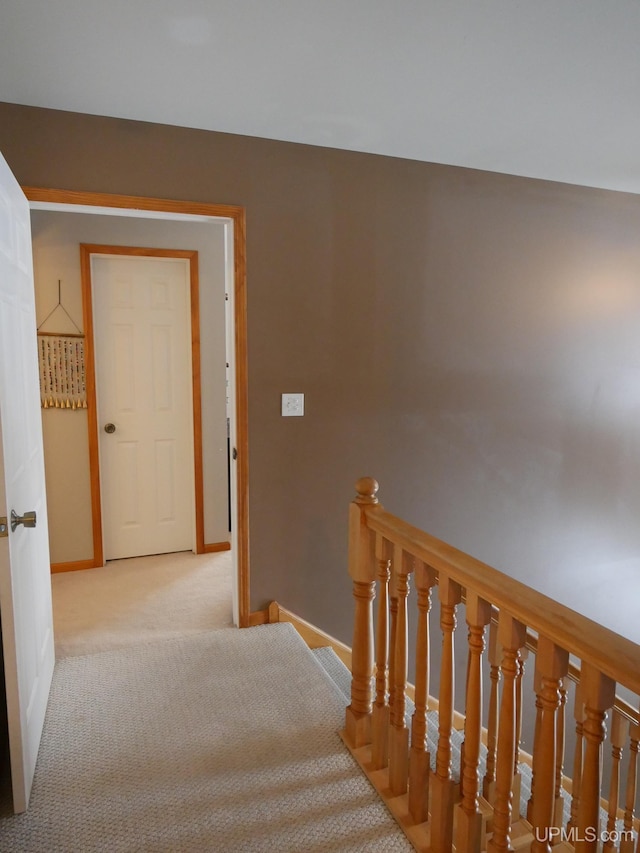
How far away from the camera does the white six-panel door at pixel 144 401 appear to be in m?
3.49

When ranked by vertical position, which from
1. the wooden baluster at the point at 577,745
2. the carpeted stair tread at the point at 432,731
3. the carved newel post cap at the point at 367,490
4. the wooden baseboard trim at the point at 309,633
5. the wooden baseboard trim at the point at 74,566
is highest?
the carved newel post cap at the point at 367,490

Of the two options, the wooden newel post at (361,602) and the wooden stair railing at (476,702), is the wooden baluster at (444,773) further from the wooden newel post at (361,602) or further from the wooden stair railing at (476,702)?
the wooden newel post at (361,602)

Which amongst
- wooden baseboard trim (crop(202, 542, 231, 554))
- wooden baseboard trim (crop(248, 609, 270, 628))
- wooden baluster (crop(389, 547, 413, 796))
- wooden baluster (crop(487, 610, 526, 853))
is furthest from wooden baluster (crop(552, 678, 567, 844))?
wooden baseboard trim (crop(202, 542, 231, 554))

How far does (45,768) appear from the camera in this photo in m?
1.77

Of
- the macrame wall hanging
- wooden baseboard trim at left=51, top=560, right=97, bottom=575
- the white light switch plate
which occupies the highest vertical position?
the macrame wall hanging

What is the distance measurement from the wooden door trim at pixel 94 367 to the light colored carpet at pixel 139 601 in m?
0.23

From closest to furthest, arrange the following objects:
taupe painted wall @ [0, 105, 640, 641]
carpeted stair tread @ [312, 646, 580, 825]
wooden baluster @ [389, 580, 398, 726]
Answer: wooden baluster @ [389, 580, 398, 726] → carpeted stair tread @ [312, 646, 580, 825] → taupe painted wall @ [0, 105, 640, 641]

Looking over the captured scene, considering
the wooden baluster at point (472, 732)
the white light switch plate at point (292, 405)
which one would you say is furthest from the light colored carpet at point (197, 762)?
the white light switch plate at point (292, 405)

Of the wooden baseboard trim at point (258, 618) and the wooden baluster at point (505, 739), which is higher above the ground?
the wooden baluster at point (505, 739)

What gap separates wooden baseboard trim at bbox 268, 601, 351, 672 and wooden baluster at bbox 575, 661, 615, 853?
1.73m

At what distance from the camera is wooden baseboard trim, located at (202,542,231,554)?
3.81 meters

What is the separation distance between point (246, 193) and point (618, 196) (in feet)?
7.53

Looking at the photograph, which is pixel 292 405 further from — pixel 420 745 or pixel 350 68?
pixel 420 745

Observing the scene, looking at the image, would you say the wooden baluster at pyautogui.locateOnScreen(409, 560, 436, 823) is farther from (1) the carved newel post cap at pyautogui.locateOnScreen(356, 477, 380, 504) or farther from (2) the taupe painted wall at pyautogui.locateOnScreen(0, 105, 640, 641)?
(2) the taupe painted wall at pyautogui.locateOnScreen(0, 105, 640, 641)
